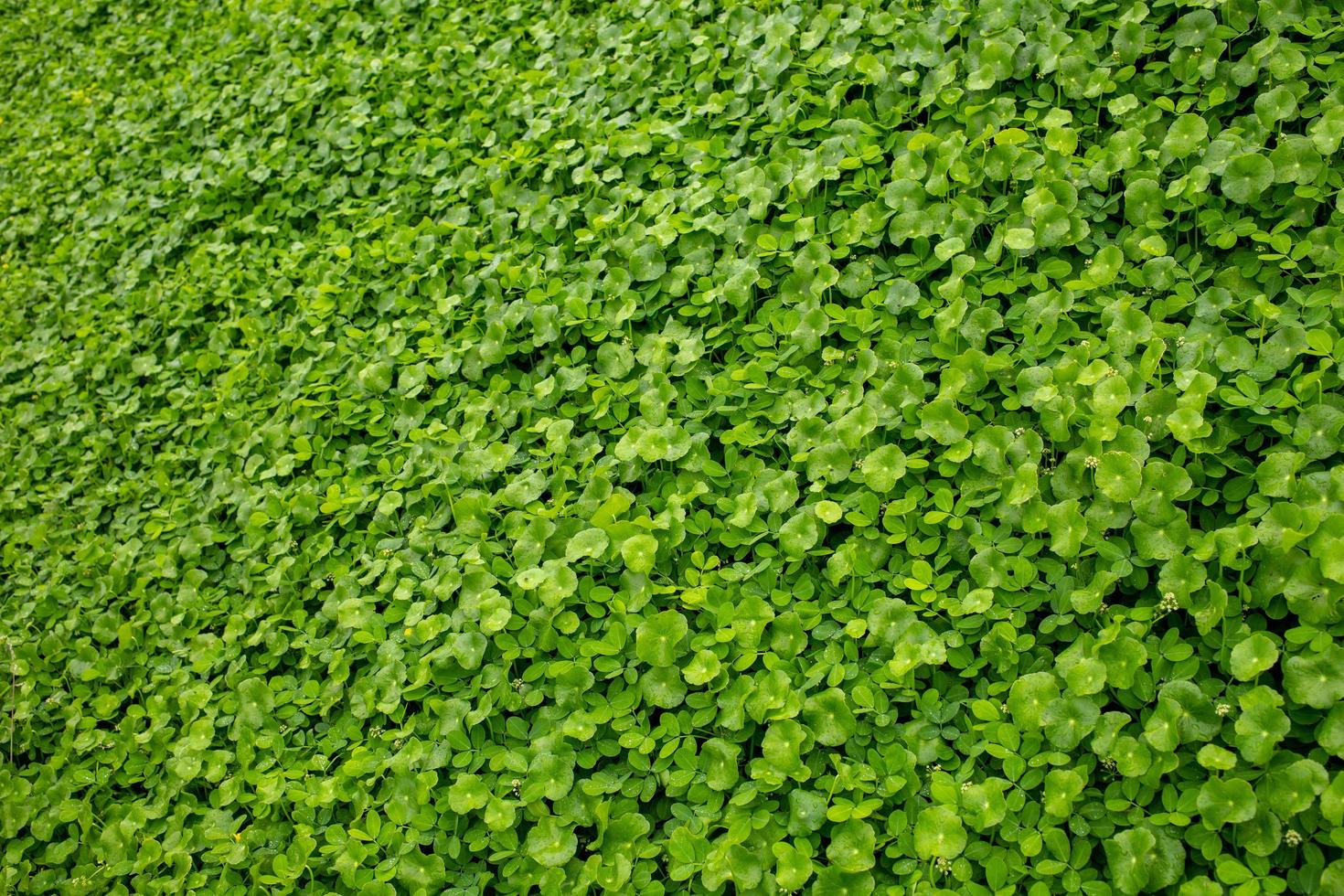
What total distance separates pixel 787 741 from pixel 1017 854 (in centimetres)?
52

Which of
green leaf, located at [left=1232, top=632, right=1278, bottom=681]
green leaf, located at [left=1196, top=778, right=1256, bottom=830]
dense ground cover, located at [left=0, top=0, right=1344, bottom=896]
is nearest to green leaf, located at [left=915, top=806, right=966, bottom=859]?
dense ground cover, located at [left=0, top=0, right=1344, bottom=896]

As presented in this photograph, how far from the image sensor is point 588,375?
3.04m

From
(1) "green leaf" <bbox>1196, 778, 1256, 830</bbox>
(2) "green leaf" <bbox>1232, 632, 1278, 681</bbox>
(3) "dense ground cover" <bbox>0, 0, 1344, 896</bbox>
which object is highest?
(3) "dense ground cover" <bbox>0, 0, 1344, 896</bbox>

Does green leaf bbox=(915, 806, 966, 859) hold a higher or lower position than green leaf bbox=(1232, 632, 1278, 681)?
lower

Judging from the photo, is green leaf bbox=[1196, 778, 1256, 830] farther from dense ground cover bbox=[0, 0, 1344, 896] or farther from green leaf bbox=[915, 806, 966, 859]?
green leaf bbox=[915, 806, 966, 859]

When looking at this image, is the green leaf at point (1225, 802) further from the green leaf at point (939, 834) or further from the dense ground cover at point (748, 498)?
the green leaf at point (939, 834)

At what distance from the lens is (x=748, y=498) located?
2.55 meters

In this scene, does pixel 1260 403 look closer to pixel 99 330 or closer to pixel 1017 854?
pixel 1017 854

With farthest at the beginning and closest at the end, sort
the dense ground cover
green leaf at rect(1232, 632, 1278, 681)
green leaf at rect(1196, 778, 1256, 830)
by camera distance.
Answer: the dense ground cover → green leaf at rect(1232, 632, 1278, 681) → green leaf at rect(1196, 778, 1256, 830)

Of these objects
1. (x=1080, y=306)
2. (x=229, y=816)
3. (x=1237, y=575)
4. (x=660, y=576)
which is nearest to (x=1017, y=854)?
(x=1237, y=575)

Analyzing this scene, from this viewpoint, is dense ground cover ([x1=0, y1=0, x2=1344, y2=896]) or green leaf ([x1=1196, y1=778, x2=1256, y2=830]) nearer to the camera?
green leaf ([x1=1196, y1=778, x2=1256, y2=830])

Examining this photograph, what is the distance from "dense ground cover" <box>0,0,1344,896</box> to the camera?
2020 mm

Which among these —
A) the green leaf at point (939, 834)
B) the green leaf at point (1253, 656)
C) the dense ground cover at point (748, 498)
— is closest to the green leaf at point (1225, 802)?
the dense ground cover at point (748, 498)

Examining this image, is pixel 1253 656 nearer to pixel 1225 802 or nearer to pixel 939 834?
pixel 1225 802
